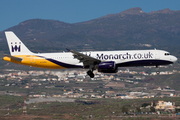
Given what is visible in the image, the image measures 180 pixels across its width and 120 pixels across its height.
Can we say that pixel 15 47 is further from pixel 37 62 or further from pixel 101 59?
pixel 101 59

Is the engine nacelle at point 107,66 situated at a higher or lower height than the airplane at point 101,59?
lower

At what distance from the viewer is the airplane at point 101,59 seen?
62750 millimetres

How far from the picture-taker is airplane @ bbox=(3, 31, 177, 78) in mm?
62750

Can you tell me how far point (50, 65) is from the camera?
2640 inches

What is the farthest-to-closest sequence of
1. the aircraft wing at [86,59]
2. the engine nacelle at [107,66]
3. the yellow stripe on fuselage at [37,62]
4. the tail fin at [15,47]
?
1. the tail fin at [15,47]
2. the yellow stripe on fuselage at [37,62]
3. the engine nacelle at [107,66]
4. the aircraft wing at [86,59]

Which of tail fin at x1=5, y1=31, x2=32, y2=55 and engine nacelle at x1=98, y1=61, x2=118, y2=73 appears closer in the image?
engine nacelle at x1=98, y1=61, x2=118, y2=73

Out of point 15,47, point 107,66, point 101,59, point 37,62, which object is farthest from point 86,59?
point 15,47

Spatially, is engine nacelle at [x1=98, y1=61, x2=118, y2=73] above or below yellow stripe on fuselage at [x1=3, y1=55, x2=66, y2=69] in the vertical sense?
below

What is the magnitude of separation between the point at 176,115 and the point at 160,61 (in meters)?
59.6

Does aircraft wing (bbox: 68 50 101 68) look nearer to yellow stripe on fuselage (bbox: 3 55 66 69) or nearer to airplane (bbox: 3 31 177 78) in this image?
airplane (bbox: 3 31 177 78)

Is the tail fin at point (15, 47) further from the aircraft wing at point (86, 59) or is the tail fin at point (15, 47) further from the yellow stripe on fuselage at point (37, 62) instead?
the aircraft wing at point (86, 59)

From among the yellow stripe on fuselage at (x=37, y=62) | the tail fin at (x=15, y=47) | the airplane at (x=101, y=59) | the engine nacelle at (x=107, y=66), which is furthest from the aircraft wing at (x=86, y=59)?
the tail fin at (x=15, y=47)

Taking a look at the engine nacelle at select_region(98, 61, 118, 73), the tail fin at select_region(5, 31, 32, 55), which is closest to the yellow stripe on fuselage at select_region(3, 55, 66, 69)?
the tail fin at select_region(5, 31, 32, 55)

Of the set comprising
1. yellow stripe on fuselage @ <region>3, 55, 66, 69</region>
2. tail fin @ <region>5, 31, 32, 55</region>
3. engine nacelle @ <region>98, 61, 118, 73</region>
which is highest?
tail fin @ <region>5, 31, 32, 55</region>
